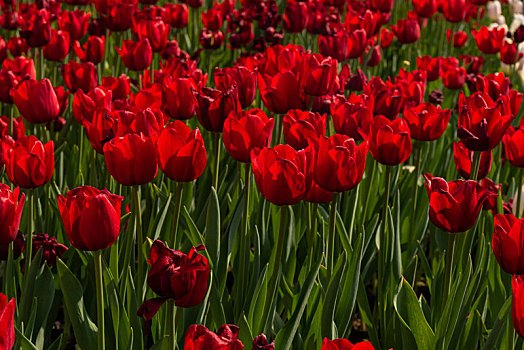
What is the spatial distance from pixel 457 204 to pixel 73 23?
2.49 m

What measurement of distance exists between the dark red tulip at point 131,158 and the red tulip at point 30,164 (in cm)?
17

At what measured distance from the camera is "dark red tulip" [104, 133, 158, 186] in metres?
1.55

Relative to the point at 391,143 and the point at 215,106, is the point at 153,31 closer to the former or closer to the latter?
the point at 215,106

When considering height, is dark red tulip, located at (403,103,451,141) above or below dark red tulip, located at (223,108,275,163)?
below

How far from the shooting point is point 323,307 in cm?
163

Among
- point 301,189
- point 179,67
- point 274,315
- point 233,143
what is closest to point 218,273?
point 274,315

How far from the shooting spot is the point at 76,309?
166 cm

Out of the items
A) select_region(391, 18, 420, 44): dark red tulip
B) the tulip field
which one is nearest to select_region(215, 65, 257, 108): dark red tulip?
the tulip field

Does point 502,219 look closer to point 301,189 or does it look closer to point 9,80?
point 301,189

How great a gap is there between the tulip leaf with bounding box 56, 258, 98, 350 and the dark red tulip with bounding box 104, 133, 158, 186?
10.4 inches

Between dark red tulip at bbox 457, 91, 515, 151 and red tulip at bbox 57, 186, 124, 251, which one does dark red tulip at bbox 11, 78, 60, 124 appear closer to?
red tulip at bbox 57, 186, 124, 251

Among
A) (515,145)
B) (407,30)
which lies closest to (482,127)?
(515,145)

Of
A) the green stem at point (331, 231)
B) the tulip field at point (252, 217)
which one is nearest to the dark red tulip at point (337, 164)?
the tulip field at point (252, 217)

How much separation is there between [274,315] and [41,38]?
190cm
